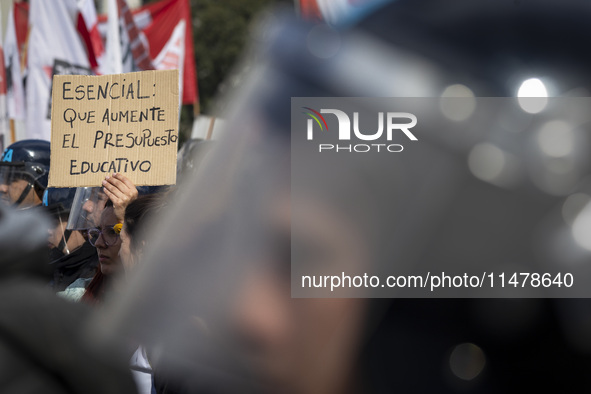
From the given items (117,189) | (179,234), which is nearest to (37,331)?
(179,234)

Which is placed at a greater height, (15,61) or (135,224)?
(15,61)

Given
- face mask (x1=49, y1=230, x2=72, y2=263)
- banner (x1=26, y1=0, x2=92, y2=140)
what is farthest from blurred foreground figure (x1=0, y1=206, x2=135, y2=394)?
banner (x1=26, y1=0, x2=92, y2=140)

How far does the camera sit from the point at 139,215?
3.34 m

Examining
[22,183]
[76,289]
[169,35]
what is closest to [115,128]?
[76,289]

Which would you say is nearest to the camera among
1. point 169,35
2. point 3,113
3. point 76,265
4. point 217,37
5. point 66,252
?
point 76,265

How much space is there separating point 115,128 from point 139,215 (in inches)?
31.2

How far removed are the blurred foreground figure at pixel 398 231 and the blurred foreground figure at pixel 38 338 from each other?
0.08m

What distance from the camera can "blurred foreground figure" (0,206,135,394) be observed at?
3.55ft

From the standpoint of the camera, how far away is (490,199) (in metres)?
1.09

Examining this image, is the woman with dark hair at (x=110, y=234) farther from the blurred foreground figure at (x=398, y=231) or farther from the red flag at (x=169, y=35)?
the red flag at (x=169, y=35)

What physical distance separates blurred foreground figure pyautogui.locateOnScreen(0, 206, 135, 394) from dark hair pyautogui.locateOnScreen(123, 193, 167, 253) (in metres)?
1.99

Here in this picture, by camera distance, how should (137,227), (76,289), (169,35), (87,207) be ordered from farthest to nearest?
(169,35) → (87,207) → (76,289) → (137,227)

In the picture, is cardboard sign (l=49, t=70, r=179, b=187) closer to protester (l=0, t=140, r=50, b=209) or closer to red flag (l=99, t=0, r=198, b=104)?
protester (l=0, t=140, r=50, b=209)

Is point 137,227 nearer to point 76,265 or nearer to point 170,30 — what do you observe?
point 76,265
